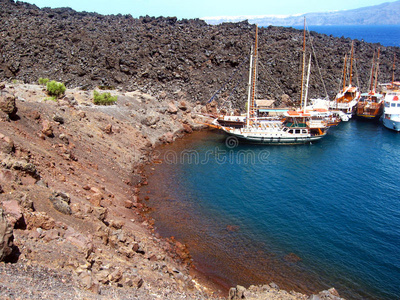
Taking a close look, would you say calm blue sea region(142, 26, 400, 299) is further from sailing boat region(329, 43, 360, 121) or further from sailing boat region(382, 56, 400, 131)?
sailing boat region(329, 43, 360, 121)

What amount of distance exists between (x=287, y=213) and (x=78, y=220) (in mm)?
23302

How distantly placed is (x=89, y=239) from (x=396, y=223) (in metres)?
31.7

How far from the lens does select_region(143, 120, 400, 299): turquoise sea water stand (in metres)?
30.8

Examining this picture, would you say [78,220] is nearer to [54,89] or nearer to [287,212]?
[287,212]

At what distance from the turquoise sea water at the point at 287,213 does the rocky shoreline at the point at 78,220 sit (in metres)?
2.80

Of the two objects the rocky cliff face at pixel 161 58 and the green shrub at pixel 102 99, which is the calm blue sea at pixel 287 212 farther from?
the rocky cliff face at pixel 161 58

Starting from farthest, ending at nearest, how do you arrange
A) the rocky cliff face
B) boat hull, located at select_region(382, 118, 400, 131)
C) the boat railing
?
the rocky cliff face, boat hull, located at select_region(382, 118, 400, 131), the boat railing

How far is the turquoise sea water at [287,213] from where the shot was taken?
30.8 meters

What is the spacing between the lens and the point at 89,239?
25.6 m

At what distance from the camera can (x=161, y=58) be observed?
87.8 metres

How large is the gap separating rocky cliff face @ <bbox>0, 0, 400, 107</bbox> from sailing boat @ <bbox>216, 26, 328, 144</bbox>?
12.7 metres

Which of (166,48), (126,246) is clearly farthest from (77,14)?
(126,246)

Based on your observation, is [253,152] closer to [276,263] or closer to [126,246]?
[276,263]

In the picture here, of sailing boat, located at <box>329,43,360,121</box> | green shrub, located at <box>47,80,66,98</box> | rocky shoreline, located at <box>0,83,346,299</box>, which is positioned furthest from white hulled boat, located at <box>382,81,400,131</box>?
green shrub, located at <box>47,80,66,98</box>
